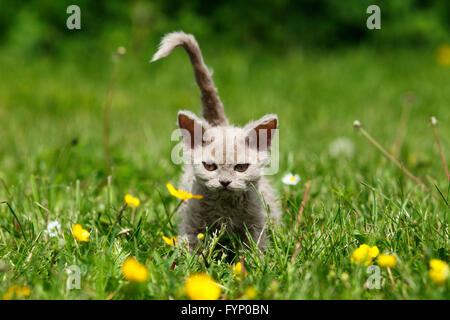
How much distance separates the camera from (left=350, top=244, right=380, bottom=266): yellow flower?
67.5 inches

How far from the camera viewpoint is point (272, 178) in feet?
9.99

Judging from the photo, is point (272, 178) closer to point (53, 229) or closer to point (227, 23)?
point (53, 229)

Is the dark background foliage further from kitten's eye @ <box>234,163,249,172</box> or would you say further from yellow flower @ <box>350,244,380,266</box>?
yellow flower @ <box>350,244,380,266</box>

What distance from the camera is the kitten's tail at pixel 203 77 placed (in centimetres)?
233

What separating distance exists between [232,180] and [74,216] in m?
0.78

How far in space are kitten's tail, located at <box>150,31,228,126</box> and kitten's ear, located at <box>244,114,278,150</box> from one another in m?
0.38

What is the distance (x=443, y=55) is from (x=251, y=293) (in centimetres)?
631

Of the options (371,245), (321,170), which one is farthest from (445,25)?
(371,245)

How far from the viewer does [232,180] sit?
203cm

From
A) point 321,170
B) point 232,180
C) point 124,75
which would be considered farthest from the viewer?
point 124,75

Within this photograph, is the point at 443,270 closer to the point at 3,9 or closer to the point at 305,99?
the point at 305,99

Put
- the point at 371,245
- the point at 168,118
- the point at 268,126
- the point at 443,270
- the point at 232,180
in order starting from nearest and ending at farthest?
1. the point at 443,270
2. the point at 371,245
3. the point at 232,180
4. the point at 268,126
5. the point at 168,118

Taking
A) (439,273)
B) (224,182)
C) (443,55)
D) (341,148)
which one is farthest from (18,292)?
(443,55)

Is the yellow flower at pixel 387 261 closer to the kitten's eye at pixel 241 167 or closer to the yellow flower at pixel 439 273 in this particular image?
the yellow flower at pixel 439 273
